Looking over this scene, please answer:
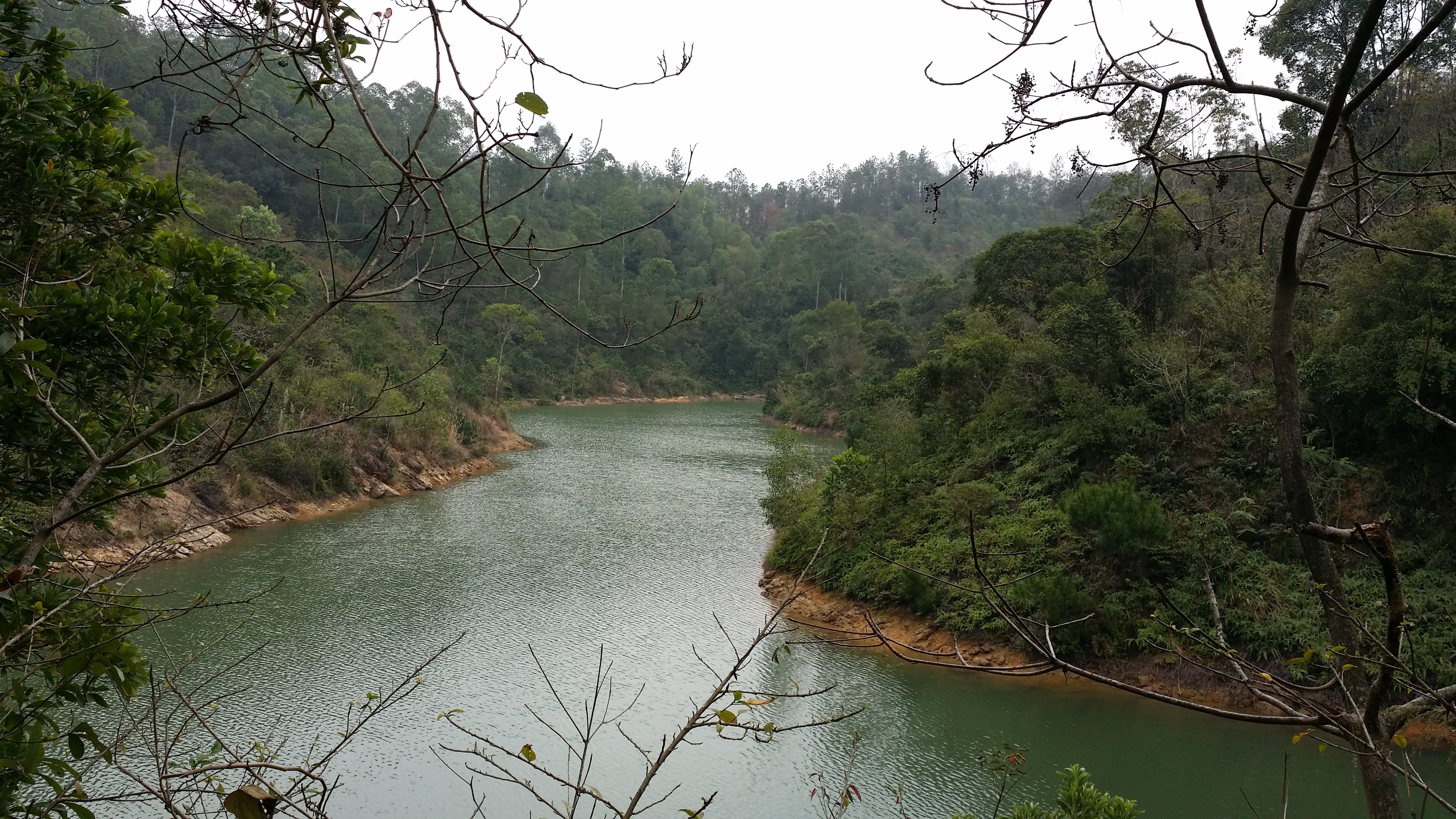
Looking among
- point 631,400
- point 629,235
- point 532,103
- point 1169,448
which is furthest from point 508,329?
point 532,103

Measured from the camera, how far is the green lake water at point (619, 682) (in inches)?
260

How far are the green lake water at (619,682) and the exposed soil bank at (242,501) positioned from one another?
495 mm

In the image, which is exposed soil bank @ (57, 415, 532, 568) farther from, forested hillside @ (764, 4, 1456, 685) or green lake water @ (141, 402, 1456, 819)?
forested hillside @ (764, 4, 1456, 685)

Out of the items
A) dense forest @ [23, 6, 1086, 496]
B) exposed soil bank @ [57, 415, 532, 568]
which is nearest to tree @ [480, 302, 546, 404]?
dense forest @ [23, 6, 1086, 496]

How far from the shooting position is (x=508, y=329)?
33.5m

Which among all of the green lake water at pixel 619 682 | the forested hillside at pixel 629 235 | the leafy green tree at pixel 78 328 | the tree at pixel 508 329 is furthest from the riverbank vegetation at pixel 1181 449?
the tree at pixel 508 329

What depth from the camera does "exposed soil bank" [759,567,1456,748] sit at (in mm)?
7340

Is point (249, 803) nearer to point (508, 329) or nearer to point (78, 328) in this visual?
point (78, 328)

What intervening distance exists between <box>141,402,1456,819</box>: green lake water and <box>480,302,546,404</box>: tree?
1688 centimetres

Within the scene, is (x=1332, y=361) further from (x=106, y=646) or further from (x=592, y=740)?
(x=106, y=646)

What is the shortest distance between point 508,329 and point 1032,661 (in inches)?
1076

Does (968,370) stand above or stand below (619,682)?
above

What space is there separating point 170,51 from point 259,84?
3780 cm

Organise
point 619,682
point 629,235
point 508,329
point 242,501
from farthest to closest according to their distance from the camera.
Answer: point 508,329 < point 629,235 < point 242,501 < point 619,682
